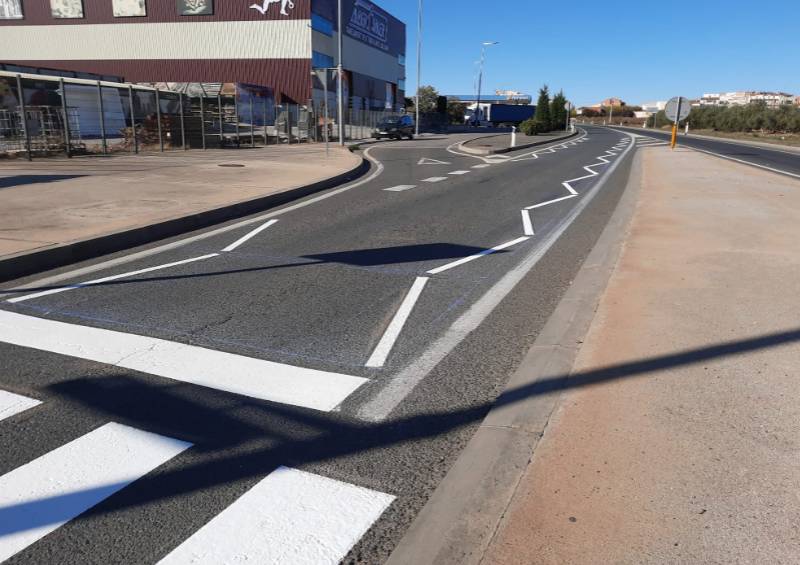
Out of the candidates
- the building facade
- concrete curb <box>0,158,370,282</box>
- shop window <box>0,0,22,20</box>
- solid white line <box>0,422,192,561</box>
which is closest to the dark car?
the building facade

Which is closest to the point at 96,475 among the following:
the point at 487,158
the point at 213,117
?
the point at 487,158

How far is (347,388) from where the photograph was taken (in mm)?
3828

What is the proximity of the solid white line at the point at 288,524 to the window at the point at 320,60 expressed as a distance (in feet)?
161

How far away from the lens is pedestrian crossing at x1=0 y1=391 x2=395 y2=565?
7.84 feet

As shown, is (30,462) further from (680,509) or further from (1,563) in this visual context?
(680,509)

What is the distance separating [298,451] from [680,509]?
1.81m

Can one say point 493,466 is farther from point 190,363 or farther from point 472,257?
point 472,257

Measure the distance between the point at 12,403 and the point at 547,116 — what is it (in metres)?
60.7

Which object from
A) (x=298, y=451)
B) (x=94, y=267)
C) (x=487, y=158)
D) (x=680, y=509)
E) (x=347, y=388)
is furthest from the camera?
(x=487, y=158)

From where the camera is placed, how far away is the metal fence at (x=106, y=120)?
1827cm

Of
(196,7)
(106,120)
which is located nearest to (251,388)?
(106,120)

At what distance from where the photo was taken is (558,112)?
6556 centimetres

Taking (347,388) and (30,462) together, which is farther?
(347,388)

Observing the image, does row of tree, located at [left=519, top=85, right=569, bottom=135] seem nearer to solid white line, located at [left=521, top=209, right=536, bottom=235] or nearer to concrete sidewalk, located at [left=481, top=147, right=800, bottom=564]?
solid white line, located at [left=521, top=209, right=536, bottom=235]
